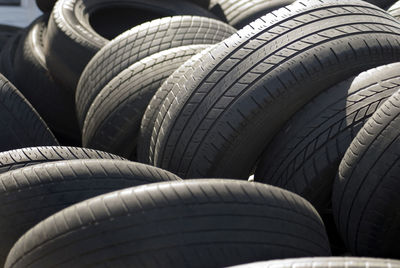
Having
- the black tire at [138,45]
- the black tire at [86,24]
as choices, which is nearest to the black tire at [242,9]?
the black tire at [86,24]

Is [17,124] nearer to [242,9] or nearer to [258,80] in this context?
[258,80]

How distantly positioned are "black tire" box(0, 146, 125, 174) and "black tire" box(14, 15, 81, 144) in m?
1.79

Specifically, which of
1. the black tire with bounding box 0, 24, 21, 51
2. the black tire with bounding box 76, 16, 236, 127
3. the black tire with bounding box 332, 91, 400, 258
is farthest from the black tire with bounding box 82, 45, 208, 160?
the black tire with bounding box 0, 24, 21, 51

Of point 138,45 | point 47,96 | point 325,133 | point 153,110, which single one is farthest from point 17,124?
point 325,133

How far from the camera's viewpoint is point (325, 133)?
10.9 feet

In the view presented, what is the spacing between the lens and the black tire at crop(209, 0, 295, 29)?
5.62 m

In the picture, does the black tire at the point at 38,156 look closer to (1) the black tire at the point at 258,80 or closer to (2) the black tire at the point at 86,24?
(1) the black tire at the point at 258,80

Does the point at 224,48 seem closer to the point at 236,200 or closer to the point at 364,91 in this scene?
the point at 364,91

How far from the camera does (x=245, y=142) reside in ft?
11.2

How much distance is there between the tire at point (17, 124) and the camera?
4043 millimetres

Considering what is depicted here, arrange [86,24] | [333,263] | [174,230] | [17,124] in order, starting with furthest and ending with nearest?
[86,24]
[17,124]
[174,230]
[333,263]

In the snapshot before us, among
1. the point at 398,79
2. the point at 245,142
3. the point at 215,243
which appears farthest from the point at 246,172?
the point at 215,243

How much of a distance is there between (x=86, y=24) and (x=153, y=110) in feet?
5.36

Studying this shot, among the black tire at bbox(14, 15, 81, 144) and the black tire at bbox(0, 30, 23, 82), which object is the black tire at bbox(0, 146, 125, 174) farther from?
the black tire at bbox(0, 30, 23, 82)
